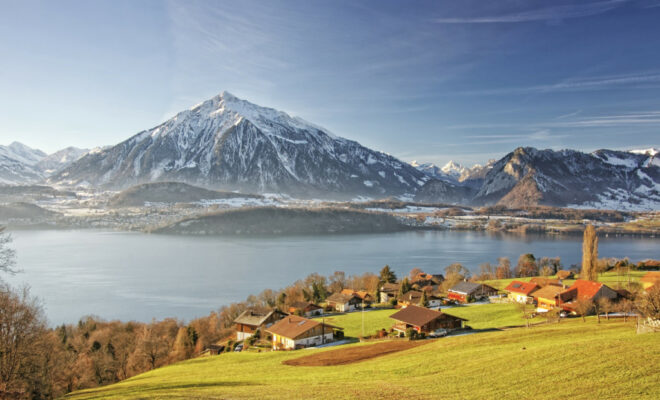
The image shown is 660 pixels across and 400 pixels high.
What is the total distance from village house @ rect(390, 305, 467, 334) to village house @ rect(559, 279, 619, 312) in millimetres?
7465

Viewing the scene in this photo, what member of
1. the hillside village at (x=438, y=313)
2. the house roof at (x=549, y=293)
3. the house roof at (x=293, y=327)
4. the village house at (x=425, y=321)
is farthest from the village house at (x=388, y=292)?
the house roof at (x=293, y=327)

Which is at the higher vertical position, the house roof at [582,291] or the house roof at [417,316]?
the house roof at [582,291]

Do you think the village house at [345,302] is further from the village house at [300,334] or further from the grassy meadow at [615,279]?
the grassy meadow at [615,279]

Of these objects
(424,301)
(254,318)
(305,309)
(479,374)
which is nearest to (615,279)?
(424,301)

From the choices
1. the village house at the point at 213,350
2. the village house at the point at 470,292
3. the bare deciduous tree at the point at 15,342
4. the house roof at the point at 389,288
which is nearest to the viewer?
the bare deciduous tree at the point at 15,342

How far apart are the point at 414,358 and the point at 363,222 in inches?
5845

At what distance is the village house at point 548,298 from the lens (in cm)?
2880

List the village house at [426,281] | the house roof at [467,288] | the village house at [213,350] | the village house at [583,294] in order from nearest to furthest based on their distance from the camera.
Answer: the village house at [583,294], the village house at [213,350], the house roof at [467,288], the village house at [426,281]

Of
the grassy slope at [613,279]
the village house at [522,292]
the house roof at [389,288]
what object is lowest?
the house roof at [389,288]

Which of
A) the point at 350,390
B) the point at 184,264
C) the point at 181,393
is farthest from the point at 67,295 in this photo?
the point at 350,390

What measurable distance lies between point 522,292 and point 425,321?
48.7 ft

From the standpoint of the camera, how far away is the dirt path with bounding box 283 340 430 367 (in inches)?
724

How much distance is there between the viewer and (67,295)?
55.0 m

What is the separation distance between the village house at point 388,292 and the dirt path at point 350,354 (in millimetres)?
22541
